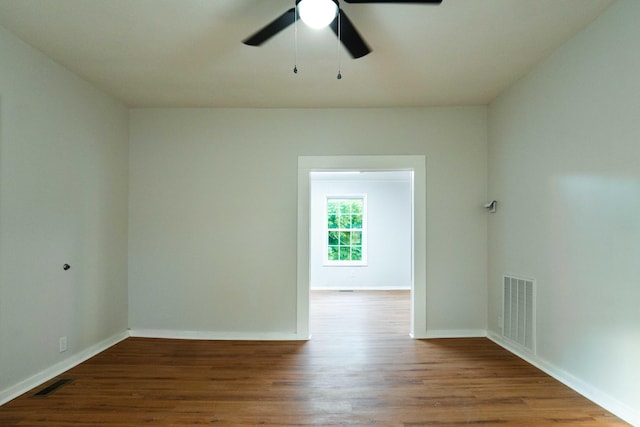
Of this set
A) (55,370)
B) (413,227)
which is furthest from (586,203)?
(55,370)

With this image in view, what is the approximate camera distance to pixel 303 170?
4000 millimetres

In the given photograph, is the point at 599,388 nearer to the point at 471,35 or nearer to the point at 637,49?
the point at 637,49

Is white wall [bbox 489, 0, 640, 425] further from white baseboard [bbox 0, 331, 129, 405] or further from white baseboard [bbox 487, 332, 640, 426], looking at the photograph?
white baseboard [bbox 0, 331, 129, 405]

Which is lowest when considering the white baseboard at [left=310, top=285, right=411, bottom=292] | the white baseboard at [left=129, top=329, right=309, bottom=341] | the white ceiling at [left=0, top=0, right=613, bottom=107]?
the white baseboard at [left=310, top=285, right=411, bottom=292]

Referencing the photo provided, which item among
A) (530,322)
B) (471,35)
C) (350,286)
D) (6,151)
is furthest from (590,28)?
(350,286)

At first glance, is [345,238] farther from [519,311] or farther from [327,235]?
[519,311]

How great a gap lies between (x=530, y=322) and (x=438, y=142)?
6.75 feet

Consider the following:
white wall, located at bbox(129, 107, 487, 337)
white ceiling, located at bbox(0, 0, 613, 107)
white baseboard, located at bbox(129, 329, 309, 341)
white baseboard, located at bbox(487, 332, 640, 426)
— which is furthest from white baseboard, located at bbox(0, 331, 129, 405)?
white baseboard, located at bbox(487, 332, 640, 426)

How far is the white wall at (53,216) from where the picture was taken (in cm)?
253

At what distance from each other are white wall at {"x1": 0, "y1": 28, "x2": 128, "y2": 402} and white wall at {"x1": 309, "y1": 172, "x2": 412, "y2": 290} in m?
4.34

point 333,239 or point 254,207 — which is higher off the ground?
point 254,207

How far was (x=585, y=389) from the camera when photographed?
252cm

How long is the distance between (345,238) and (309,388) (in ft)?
16.7

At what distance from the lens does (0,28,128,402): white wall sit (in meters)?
2.53
